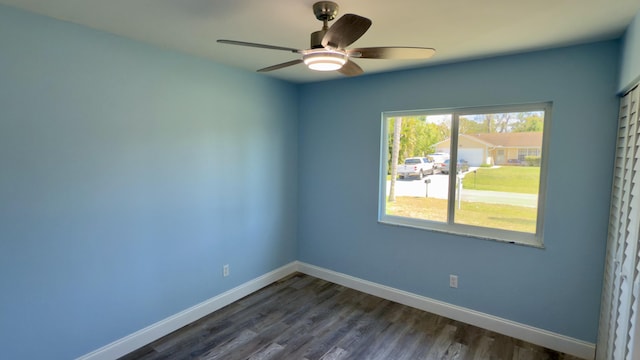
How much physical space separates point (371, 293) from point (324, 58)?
2.73 metres

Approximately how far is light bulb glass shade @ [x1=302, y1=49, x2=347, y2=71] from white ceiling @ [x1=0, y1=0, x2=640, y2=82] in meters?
0.31

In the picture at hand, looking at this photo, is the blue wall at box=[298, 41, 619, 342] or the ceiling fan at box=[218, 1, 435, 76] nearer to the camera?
the ceiling fan at box=[218, 1, 435, 76]

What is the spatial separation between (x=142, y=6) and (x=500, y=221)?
3126 millimetres

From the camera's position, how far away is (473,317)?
2.93m

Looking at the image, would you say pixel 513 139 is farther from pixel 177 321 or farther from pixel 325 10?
pixel 177 321

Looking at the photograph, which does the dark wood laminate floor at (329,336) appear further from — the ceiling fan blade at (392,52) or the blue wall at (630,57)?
the ceiling fan blade at (392,52)

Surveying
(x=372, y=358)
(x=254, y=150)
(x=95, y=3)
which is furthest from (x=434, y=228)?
(x=95, y=3)

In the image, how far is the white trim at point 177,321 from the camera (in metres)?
2.40

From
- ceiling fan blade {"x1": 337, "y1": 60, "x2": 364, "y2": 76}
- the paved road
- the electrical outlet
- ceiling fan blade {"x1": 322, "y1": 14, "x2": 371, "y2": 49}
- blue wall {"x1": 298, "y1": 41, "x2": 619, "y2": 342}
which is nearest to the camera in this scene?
ceiling fan blade {"x1": 322, "y1": 14, "x2": 371, "y2": 49}

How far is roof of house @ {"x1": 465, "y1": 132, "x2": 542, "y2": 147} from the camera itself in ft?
8.73

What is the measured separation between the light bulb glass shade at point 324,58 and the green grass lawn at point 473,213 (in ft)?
6.61

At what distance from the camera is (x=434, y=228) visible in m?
3.17

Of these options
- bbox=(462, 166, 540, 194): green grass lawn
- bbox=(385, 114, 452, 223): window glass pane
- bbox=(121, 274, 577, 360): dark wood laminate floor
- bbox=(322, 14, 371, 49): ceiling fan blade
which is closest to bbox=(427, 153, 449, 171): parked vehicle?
bbox=(385, 114, 452, 223): window glass pane

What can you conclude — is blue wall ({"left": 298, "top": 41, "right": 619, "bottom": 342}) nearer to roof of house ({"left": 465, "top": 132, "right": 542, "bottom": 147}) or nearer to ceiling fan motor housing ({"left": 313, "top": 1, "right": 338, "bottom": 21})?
roof of house ({"left": 465, "top": 132, "right": 542, "bottom": 147})
